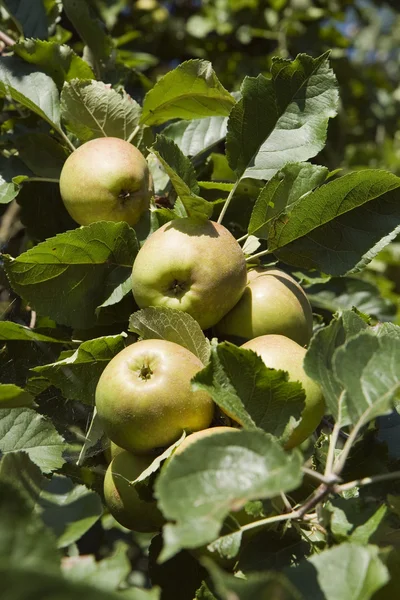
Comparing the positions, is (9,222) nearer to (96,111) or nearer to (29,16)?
(29,16)

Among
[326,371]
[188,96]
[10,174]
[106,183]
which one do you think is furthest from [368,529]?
[10,174]

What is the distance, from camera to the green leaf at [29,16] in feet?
5.17

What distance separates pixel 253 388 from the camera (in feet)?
2.79

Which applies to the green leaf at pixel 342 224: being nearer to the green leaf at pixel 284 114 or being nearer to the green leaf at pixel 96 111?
the green leaf at pixel 284 114

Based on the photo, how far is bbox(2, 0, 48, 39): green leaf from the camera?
1.58 metres

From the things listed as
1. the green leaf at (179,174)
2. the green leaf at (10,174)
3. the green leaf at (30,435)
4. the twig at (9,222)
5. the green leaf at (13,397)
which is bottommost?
the twig at (9,222)

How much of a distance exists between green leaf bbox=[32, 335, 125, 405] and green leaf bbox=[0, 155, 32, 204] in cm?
37

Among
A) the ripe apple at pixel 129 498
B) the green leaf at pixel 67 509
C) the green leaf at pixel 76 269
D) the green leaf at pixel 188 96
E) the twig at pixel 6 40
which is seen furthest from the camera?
the twig at pixel 6 40

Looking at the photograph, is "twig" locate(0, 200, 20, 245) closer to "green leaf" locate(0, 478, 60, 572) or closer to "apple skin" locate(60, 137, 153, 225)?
"apple skin" locate(60, 137, 153, 225)

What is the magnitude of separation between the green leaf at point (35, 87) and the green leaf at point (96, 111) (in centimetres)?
5

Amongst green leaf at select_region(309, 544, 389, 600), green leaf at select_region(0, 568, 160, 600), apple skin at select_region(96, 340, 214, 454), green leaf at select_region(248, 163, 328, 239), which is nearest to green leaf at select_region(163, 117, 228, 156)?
green leaf at select_region(248, 163, 328, 239)

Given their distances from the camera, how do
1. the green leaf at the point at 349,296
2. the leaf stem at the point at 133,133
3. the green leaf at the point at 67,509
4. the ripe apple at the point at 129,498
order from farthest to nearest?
the green leaf at the point at 349,296 → the leaf stem at the point at 133,133 → the ripe apple at the point at 129,498 → the green leaf at the point at 67,509

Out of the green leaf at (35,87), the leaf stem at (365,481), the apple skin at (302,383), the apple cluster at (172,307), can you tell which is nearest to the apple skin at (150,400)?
the apple cluster at (172,307)

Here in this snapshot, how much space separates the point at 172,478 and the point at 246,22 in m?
3.00
